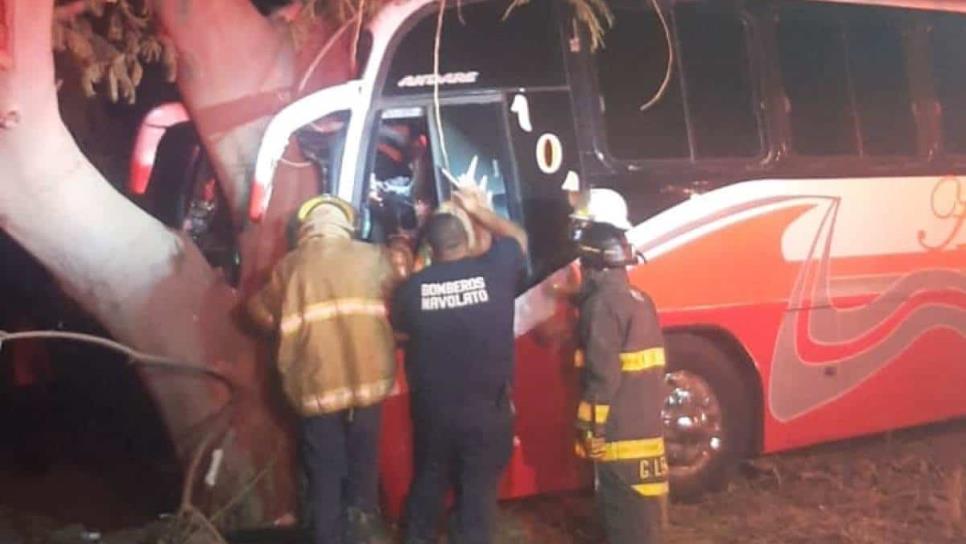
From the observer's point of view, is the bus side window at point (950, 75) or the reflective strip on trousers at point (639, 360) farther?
the bus side window at point (950, 75)

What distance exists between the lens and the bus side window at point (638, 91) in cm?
828

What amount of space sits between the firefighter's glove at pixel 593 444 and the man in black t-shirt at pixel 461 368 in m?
0.40

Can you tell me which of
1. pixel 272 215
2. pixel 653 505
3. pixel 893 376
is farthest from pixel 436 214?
pixel 893 376

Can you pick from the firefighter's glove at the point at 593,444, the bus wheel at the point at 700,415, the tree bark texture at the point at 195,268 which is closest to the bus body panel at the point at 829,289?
the bus wheel at the point at 700,415

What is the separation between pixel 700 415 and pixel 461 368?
2.23 m

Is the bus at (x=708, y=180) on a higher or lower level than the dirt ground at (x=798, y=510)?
higher

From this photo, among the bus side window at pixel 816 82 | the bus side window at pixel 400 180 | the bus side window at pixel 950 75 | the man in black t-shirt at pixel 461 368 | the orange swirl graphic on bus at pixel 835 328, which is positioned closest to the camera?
the man in black t-shirt at pixel 461 368

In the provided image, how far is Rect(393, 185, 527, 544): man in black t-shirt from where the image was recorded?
707cm

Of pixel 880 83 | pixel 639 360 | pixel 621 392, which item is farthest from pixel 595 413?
pixel 880 83

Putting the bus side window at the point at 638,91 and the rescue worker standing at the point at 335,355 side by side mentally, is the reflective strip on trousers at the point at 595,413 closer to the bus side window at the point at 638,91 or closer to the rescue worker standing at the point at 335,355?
the rescue worker standing at the point at 335,355

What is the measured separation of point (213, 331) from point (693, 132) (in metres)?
2.94

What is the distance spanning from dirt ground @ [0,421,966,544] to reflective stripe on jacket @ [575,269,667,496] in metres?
1.26

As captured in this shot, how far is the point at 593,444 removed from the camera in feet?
22.8

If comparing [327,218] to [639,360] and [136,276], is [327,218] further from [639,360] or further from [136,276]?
[639,360]
